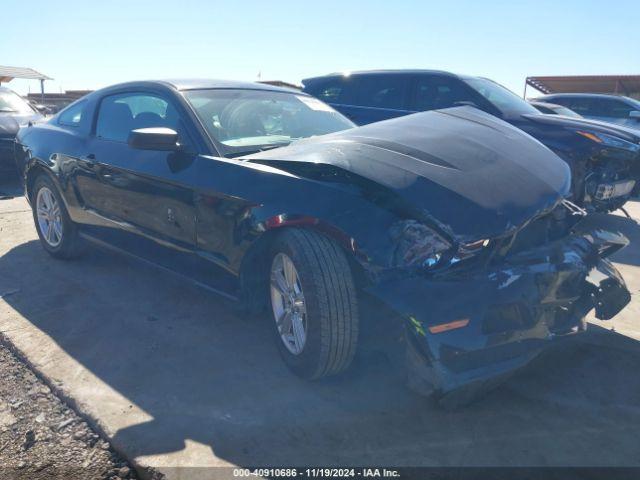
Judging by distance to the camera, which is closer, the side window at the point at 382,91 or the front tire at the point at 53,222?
the front tire at the point at 53,222

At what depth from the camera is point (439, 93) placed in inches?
274

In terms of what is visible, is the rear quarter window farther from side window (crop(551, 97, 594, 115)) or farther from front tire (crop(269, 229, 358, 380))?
front tire (crop(269, 229, 358, 380))

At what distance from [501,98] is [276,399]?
5.33 metres

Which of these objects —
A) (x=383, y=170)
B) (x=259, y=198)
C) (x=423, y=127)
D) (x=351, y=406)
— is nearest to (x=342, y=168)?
(x=383, y=170)

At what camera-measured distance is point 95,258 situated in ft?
15.9

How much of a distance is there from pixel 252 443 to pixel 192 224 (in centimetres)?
136

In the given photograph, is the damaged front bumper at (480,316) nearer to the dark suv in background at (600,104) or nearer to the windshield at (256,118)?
the windshield at (256,118)

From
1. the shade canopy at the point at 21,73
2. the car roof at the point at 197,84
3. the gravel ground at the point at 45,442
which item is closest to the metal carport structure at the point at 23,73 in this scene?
the shade canopy at the point at 21,73

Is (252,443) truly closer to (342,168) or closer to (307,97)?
(342,168)

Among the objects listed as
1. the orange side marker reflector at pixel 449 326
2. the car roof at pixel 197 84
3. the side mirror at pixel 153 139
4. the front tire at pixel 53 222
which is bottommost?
the front tire at pixel 53 222

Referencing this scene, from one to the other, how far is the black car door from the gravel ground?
110 centimetres

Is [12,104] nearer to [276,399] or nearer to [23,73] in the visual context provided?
[276,399]

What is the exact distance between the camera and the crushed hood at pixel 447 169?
247cm

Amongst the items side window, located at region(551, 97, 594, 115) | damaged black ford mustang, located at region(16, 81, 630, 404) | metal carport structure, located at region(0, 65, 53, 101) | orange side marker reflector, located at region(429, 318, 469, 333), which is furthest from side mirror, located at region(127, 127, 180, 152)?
metal carport structure, located at region(0, 65, 53, 101)
